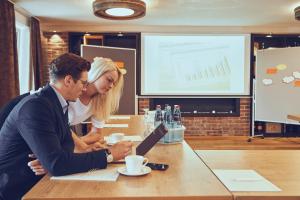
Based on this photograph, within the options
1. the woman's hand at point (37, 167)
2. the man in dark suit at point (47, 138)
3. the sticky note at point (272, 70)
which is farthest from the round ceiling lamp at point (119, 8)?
the sticky note at point (272, 70)

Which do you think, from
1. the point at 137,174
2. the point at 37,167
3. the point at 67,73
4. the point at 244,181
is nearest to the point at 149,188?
the point at 137,174

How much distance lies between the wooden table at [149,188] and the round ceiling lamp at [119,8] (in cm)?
257

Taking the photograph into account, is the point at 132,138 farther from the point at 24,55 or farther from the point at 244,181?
the point at 24,55

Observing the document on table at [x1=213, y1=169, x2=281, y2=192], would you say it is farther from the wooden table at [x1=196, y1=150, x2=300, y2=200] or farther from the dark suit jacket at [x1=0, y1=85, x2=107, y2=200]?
the dark suit jacket at [x1=0, y1=85, x2=107, y2=200]

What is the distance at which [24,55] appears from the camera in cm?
531

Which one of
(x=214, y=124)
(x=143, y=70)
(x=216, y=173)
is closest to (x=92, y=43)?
(x=143, y=70)

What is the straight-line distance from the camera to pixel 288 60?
5.76 metres

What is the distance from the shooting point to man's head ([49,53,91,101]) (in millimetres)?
1506

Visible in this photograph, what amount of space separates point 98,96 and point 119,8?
62.4 inches

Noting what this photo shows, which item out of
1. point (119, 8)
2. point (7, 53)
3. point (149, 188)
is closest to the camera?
point (149, 188)

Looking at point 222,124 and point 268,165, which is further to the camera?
point 222,124

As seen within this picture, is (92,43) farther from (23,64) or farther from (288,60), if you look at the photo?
(288,60)

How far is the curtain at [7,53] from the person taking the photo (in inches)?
159

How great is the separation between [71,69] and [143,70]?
468cm
